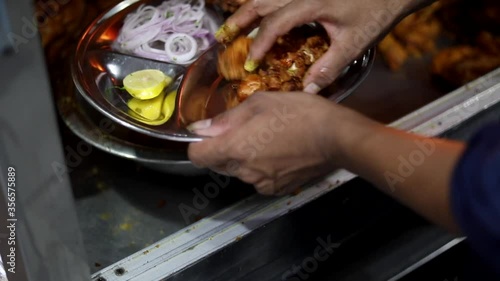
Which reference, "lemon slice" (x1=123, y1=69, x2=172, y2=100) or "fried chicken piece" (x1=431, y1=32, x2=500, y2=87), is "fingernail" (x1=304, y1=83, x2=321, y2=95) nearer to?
"lemon slice" (x1=123, y1=69, x2=172, y2=100)

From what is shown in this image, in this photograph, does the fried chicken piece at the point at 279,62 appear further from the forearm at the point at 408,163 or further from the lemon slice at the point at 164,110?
the forearm at the point at 408,163

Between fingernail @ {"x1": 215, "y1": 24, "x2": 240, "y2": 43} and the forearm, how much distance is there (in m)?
0.66

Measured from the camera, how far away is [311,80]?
1.53 m

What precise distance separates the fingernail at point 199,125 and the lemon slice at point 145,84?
19 cm

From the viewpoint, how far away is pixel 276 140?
47.4 inches

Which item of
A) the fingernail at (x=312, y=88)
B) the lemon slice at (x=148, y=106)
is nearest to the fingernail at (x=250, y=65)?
the fingernail at (x=312, y=88)

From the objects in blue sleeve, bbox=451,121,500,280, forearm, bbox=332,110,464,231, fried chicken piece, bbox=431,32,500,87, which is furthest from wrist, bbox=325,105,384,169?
fried chicken piece, bbox=431,32,500,87

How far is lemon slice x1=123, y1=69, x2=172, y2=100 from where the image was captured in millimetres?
1578

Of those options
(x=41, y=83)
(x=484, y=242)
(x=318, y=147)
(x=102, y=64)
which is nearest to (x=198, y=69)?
(x=102, y=64)

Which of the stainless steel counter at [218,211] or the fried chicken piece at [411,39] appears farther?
the fried chicken piece at [411,39]

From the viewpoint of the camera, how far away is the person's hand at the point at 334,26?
58.9 inches

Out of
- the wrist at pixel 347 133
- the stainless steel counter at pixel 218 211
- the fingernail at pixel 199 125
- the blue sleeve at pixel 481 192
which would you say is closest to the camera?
the blue sleeve at pixel 481 192

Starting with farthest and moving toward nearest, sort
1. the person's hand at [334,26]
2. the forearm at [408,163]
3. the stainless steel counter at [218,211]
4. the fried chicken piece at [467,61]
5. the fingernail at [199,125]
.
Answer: the fried chicken piece at [467,61]
the stainless steel counter at [218,211]
the person's hand at [334,26]
the fingernail at [199,125]
the forearm at [408,163]

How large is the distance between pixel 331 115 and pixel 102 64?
0.79 m
